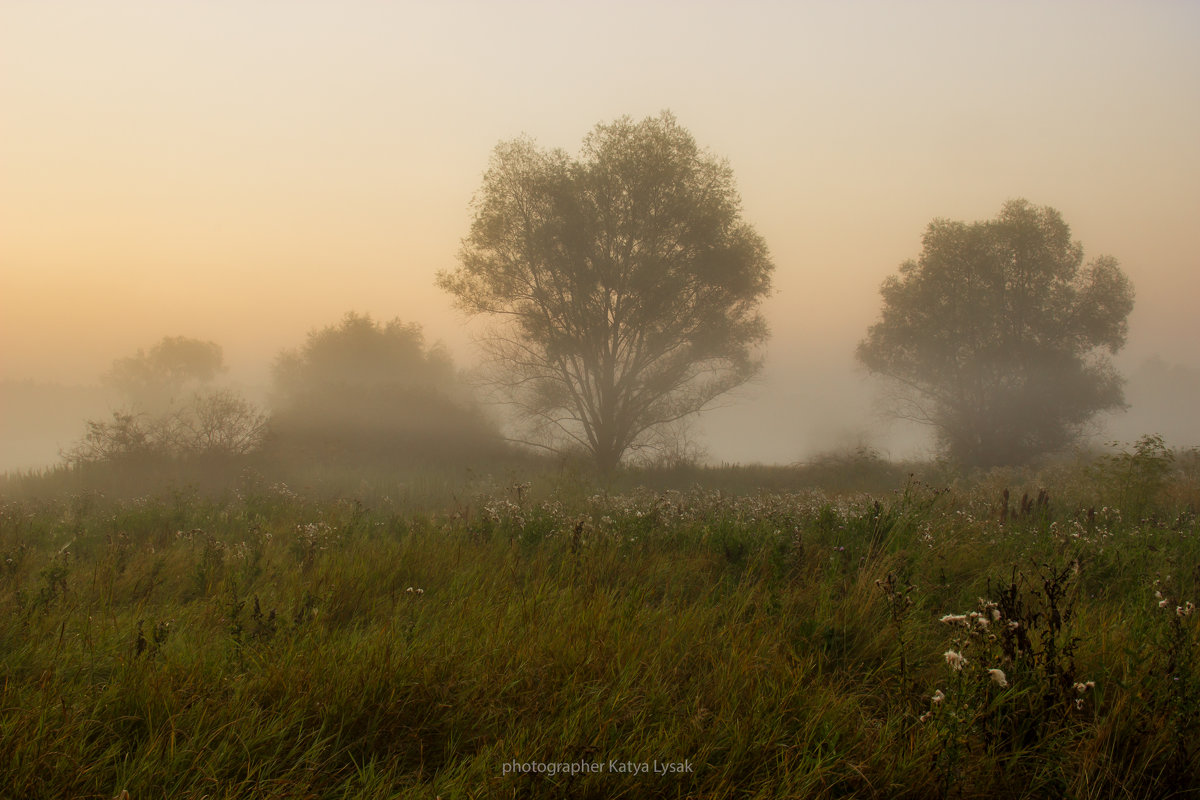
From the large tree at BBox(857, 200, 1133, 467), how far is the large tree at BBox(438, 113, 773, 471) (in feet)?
38.3

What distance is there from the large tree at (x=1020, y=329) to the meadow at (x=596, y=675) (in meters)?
23.5

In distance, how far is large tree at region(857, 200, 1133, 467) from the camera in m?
25.3

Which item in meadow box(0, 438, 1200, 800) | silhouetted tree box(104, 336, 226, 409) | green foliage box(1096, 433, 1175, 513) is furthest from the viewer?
silhouetted tree box(104, 336, 226, 409)

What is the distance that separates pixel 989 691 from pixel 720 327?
18.4 m

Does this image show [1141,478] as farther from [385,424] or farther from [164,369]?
[164,369]

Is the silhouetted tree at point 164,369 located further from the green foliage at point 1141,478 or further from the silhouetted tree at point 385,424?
the green foliage at point 1141,478

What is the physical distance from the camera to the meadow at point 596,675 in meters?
2.24

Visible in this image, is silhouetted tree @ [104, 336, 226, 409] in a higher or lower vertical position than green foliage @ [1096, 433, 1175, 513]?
higher

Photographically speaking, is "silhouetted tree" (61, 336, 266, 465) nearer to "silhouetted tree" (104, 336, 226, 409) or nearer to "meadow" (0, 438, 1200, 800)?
"meadow" (0, 438, 1200, 800)

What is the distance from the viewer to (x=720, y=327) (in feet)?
67.5

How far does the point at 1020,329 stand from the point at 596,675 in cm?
2898

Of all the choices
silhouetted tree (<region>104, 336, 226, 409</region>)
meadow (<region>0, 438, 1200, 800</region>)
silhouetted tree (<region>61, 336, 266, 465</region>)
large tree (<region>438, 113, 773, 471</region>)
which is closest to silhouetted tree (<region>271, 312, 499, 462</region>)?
silhouetted tree (<region>61, 336, 266, 465</region>)

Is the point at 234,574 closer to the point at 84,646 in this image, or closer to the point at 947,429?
the point at 84,646

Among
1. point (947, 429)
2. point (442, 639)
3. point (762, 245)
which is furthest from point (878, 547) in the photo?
point (947, 429)
